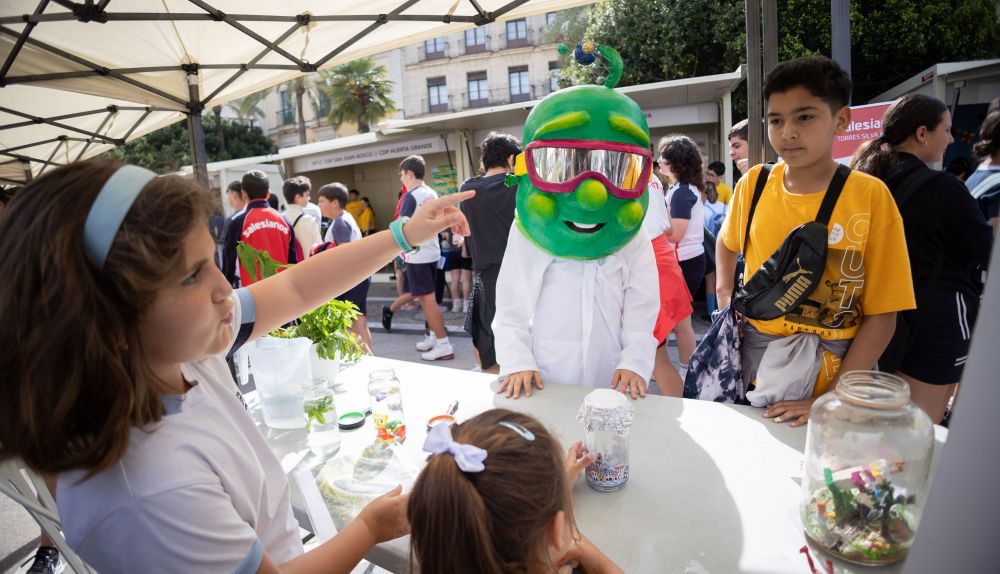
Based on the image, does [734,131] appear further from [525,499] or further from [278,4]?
[525,499]

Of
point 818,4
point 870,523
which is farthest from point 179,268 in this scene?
point 818,4

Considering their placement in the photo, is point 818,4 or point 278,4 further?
point 818,4

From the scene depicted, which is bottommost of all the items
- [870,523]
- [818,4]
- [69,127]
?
[870,523]

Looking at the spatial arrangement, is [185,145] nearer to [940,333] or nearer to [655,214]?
[655,214]

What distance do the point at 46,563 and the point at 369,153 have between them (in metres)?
10.6

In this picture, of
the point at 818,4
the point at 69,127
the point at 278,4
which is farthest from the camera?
the point at 818,4

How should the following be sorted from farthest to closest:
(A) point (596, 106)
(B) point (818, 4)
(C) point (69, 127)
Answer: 1. (B) point (818, 4)
2. (C) point (69, 127)
3. (A) point (596, 106)

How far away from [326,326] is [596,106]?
1.25m

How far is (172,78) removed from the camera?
4.32 m

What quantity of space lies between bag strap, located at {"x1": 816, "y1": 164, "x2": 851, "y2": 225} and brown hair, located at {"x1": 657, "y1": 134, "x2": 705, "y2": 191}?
8.04 feet

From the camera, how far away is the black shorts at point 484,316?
11.3 feet

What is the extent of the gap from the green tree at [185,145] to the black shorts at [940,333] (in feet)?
78.9

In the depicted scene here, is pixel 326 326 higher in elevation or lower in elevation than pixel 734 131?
lower

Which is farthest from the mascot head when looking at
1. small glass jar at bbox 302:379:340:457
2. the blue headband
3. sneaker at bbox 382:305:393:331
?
sneaker at bbox 382:305:393:331
